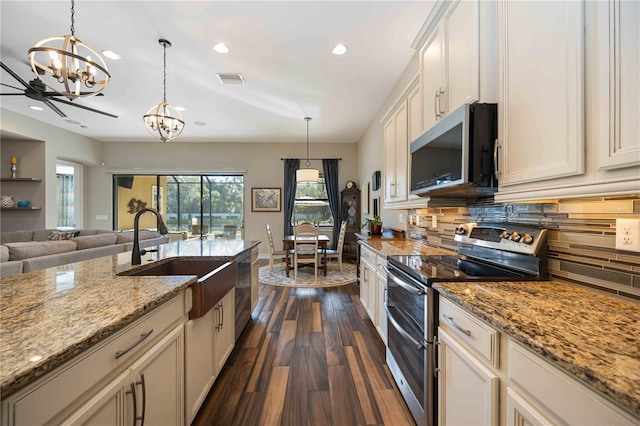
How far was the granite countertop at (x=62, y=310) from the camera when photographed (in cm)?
60

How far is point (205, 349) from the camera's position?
157 cm

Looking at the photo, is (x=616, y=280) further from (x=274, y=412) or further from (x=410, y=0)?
(x=410, y=0)

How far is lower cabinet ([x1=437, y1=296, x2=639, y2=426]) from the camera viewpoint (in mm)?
600

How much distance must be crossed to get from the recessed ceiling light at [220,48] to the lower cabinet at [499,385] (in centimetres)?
305

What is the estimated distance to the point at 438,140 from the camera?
5.30 feet

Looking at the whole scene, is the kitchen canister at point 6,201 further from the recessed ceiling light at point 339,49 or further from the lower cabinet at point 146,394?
the recessed ceiling light at point 339,49

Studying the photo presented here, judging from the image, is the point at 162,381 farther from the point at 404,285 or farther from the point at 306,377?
the point at 404,285

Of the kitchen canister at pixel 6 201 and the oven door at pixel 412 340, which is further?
the kitchen canister at pixel 6 201

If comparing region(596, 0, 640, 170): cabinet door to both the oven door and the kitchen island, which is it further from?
the kitchen island

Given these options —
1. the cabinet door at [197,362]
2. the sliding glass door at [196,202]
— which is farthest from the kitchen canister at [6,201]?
the cabinet door at [197,362]

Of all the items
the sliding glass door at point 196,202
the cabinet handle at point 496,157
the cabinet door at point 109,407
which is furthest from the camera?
the sliding glass door at point 196,202

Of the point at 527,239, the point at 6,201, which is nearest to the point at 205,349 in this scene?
the point at 527,239

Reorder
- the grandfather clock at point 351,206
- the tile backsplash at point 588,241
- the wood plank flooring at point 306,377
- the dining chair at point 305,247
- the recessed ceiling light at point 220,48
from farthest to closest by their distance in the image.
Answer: the grandfather clock at point 351,206
the dining chair at point 305,247
the recessed ceiling light at point 220,48
the wood plank flooring at point 306,377
the tile backsplash at point 588,241

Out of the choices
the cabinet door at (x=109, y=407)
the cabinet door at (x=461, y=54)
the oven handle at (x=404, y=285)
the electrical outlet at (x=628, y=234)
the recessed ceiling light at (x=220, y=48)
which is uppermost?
the recessed ceiling light at (x=220, y=48)
